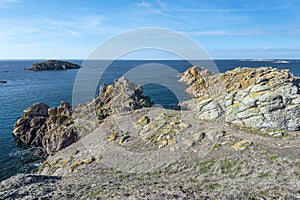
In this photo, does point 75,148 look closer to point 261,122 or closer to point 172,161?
point 172,161

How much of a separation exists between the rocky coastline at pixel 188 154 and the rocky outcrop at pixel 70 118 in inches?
14.1

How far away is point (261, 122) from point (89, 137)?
22.9 m

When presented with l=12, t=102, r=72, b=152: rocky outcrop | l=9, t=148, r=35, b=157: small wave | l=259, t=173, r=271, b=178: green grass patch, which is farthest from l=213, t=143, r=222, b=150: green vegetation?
l=9, t=148, r=35, b=157: small wave

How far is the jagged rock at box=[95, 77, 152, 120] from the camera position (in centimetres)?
4008

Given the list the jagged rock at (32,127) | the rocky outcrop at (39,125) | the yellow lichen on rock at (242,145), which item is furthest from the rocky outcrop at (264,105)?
the jagged rock at (32,127)

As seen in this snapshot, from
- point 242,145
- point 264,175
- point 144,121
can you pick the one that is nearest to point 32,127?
point 144,121

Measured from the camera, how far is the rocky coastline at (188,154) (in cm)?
1588

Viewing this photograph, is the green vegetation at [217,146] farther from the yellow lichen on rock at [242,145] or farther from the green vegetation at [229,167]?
the green vegetation at [229,167]

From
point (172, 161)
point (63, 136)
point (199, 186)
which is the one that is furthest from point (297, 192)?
point (63, 136)

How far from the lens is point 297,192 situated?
46.2 ft

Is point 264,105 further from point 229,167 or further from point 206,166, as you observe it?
point 206,166

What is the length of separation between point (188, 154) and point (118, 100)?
2410cm

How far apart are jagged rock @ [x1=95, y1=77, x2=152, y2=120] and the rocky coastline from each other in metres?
1.48

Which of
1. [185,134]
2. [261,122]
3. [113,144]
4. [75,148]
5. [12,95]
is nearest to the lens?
[261,122]
